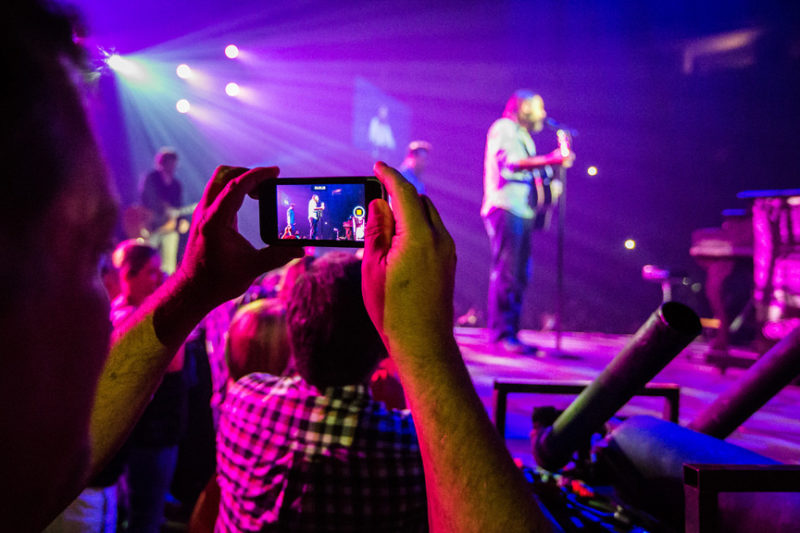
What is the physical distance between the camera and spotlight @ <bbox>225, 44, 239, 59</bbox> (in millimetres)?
9281

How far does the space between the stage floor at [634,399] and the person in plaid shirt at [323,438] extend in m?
0.80

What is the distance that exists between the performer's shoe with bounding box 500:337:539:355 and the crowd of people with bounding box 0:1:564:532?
3652mm

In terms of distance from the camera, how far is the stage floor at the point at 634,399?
2742mm

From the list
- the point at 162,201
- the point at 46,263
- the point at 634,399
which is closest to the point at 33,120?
the point at 46,263

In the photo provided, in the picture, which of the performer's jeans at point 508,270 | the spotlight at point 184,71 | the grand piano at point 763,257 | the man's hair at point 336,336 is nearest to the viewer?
the man's hair at point 336,336

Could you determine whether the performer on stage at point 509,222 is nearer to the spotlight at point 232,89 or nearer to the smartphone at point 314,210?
the smartphone at point 314,210

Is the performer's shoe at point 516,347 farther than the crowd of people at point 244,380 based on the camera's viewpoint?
Yes

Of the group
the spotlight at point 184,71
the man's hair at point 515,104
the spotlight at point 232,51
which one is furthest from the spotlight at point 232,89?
the man's hair at point 515,104

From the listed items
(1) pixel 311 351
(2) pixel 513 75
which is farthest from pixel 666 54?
(1) pixel 311 351

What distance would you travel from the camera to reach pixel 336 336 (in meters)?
1.28

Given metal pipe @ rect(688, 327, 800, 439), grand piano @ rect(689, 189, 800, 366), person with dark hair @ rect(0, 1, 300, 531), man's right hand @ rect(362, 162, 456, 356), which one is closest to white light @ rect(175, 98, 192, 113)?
grand piano @ rect(689, 189, 800, 366)

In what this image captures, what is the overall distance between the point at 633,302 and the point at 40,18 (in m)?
8.41

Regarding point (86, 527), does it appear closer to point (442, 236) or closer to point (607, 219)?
point (442, 236)

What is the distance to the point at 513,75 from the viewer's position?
8523mm
